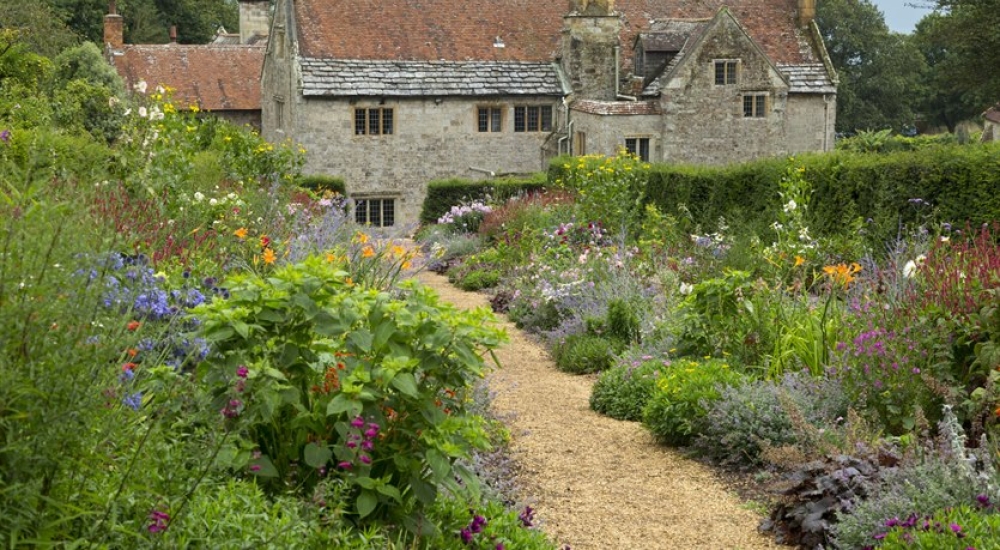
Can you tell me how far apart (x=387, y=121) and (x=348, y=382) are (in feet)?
102

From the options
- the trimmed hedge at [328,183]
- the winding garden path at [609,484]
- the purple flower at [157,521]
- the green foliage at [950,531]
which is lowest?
the winding garden path at [609,484]

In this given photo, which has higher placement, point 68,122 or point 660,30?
point 660,30

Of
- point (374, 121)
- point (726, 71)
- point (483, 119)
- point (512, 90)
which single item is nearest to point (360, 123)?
point (374, 121)

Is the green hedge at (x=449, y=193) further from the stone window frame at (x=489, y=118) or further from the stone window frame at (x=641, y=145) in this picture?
the stone window frame at (x=489, y=118)

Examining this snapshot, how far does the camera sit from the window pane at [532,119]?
A: 37.0 meters

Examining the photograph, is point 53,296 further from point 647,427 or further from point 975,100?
point 975,100

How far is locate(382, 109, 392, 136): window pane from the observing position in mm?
35812

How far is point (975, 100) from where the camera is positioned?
6206 centimetres

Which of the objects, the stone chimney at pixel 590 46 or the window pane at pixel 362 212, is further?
the stone chimney at pixel 590 46

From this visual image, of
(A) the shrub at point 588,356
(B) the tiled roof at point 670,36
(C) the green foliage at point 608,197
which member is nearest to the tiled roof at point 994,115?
(B) the tiled roof at point 670,36

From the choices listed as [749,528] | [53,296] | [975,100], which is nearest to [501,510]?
[749,528]

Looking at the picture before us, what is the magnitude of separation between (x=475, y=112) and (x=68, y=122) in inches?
720

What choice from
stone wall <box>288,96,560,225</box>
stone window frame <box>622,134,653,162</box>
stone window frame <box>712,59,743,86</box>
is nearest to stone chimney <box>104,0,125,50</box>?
stone wall <box>288,96,560,225</box>

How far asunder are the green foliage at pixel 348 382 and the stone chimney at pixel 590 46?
3156 centimetres
